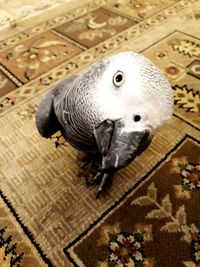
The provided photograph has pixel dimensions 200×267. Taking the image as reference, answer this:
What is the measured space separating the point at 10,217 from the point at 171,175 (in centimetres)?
59

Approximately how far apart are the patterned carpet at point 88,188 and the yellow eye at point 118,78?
19.3 inches

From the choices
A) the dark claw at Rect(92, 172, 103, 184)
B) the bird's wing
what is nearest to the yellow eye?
the bird's wing

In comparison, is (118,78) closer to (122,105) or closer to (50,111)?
(122,105)

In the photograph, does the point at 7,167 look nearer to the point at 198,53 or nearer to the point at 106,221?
the point at 106,221

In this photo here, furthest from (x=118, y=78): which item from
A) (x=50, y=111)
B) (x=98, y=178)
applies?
(x=98, y=178)

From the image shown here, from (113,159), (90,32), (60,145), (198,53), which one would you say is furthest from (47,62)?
(113,159)

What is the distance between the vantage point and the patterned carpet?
0.87 meters

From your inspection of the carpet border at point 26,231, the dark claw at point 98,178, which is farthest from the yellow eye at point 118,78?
the carpet border at point 26,231

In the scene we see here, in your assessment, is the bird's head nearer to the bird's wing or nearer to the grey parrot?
the grey parrot

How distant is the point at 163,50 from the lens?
1612 mm

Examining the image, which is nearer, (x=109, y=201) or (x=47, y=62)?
(x=109, y=201)

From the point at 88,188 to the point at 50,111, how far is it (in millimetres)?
312

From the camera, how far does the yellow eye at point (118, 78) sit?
0.62 meters

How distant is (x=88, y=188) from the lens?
3.33ft
